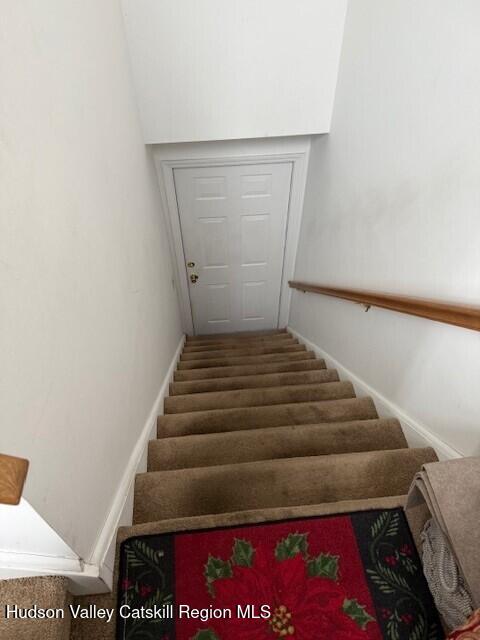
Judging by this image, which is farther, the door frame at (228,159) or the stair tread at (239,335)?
the stair tread at (239,335)

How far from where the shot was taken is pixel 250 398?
1.83 metres

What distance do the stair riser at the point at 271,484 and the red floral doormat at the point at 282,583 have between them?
14cm

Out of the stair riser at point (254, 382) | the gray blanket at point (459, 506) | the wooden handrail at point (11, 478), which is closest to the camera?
the wooden handrail at point (11, 478)

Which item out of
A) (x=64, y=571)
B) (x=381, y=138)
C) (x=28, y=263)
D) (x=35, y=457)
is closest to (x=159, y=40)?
(x=381, y=138)

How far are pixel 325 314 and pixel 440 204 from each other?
55.6 inches

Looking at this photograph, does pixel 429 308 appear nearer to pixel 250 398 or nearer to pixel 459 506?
pixel 459 506

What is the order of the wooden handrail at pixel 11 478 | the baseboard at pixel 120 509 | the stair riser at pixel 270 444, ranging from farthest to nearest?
1. the stair riser at pixel 270 444
2. the baseboard at pixel 120 509
3. the wooden handrail at pixel 11 478

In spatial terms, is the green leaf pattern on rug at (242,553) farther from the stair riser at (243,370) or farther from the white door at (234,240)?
the white door at (234,240)

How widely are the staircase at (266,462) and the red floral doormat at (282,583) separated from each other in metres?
0.04

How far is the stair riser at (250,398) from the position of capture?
5.95 feet

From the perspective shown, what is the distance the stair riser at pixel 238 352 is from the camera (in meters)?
2.91

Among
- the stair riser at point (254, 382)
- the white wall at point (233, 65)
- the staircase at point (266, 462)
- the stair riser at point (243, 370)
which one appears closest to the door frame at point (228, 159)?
the white wall at point (233, 65)

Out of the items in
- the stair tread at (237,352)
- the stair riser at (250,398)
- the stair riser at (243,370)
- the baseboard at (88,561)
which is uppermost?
the baseboard at (88,561)

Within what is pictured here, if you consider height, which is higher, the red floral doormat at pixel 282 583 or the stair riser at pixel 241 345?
the red floral doormat at pixel 282 583
